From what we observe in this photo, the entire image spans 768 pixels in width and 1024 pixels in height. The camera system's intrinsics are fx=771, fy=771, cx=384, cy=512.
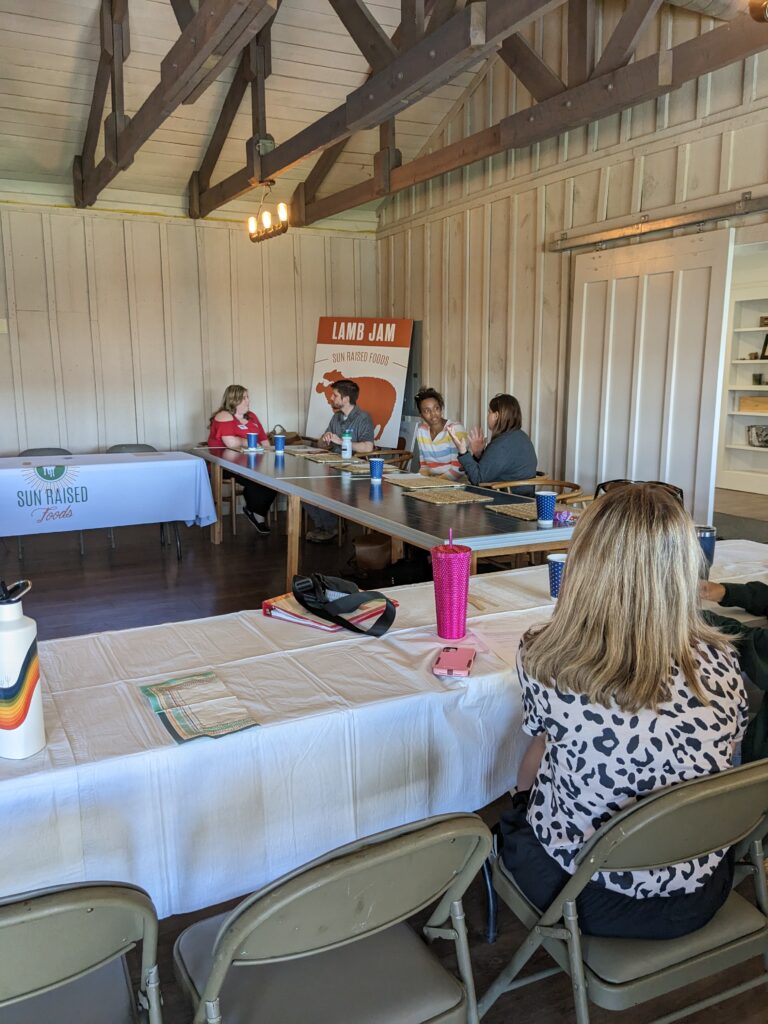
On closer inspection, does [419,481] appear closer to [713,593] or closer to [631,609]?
[713,593]

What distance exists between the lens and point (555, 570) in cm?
226

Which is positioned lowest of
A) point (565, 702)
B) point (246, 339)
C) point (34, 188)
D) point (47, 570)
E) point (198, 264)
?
point (47, 570)

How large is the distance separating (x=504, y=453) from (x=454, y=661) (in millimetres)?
3052

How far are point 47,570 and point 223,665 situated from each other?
4.25m

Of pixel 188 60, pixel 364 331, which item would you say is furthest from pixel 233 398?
pixel 188 60

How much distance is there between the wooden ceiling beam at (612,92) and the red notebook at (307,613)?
3.34 meters

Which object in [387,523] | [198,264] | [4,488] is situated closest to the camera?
[387,523]

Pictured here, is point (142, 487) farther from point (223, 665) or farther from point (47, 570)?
point (223, 665)

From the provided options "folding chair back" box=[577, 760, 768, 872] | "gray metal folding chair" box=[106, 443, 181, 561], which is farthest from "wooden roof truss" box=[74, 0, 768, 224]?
"folding chair back" box=[577, 760, 768, 872]

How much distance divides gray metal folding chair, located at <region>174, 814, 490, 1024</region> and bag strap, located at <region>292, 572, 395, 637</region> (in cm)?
83

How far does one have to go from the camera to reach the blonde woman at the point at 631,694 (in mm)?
1302

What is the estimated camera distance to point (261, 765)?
58.3 inches

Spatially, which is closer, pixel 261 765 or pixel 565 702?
Result: pixel 565 702

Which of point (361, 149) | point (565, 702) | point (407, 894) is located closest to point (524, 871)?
point (565, 702)
